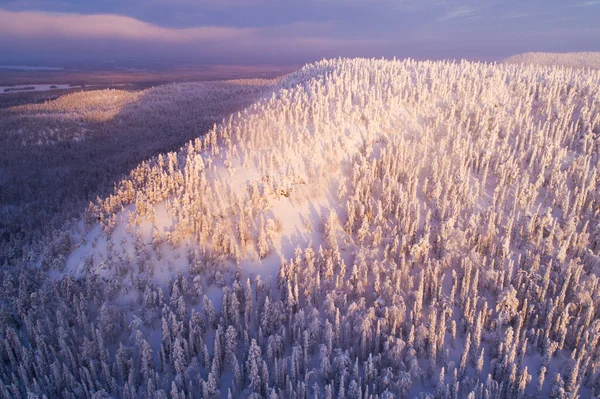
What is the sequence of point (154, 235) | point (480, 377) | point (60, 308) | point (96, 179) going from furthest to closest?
point (96, 179) → point (154, 235) → point (60, 308) → point (480, 377)

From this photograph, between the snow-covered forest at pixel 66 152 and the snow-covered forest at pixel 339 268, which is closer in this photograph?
the snow-covered forest at pixel 339 268

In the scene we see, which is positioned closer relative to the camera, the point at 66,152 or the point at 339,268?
the point at 339,268

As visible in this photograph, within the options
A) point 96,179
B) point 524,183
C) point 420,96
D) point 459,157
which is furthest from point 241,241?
point 96,179

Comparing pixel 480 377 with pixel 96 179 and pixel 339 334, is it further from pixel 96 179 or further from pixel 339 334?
pixel 96 179

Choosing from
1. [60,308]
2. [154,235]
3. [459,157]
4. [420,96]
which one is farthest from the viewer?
[420,96]

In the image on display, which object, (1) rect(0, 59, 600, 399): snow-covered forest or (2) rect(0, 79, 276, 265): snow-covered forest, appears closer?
(1) rect(0, 59, 600, 399): snow-covered forest

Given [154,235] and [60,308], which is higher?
[154,235]

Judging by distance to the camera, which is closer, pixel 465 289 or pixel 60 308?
pixel 465 289

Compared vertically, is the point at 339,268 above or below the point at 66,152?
below
